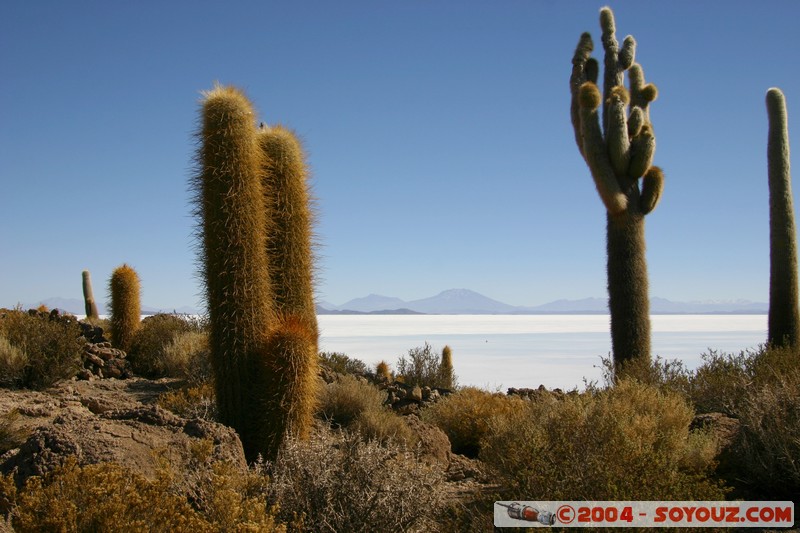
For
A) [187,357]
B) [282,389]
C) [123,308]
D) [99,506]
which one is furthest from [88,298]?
[99,506]

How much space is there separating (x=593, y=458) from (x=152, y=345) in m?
11.8

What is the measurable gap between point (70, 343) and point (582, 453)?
9880 mm

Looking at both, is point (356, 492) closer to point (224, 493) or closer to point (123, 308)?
point (224, 493)

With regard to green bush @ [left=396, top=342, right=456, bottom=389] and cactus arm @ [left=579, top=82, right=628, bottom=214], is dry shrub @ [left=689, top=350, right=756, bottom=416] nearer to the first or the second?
cactus arm @ [left=579, top=82, right=628, bottom=214]

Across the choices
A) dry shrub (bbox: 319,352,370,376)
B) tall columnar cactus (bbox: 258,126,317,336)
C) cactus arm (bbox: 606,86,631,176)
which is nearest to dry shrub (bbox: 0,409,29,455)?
tall columnar cactus (bbox: 258,126,317,336)

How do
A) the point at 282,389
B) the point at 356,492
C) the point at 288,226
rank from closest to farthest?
the point at 356,492 → the point at 282,389 → the point at 288,226

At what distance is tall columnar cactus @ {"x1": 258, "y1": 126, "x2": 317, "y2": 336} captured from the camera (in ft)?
27.4

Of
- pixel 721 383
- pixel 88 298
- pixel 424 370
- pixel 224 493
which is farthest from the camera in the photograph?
pixel 88 298

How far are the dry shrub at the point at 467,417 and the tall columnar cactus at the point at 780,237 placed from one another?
9.18 meters

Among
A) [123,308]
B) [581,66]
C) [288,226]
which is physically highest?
[581,66]

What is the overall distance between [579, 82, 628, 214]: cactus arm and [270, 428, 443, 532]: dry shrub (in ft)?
35.1

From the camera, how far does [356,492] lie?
5.46 meters

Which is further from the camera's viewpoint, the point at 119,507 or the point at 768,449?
the point at 768,449

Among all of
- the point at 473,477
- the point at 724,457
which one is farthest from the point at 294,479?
the point at 724,457
